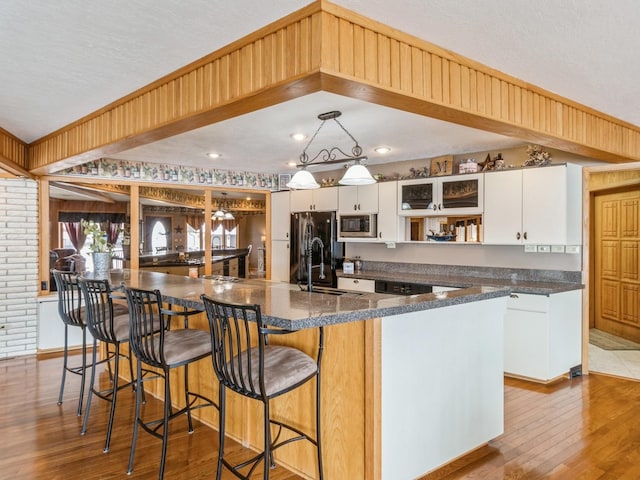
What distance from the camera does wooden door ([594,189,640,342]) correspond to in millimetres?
5871

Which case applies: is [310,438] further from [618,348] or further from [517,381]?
[618,348]

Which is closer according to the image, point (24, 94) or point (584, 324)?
point (24, 94)

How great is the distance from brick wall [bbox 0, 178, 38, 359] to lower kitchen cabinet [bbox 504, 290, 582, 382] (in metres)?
5.25

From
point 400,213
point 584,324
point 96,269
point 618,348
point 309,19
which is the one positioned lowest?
point 618,348

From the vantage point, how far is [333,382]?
2.37 m

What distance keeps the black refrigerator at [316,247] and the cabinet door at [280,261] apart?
0.13 metres

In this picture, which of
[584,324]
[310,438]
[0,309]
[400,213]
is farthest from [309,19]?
[0,309]

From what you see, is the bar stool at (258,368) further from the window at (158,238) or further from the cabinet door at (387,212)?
the window at (158,238)

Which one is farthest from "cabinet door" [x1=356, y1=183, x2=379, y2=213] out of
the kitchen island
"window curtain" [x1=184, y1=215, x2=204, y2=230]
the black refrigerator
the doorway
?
the kitchen island

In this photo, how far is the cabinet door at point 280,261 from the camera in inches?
259

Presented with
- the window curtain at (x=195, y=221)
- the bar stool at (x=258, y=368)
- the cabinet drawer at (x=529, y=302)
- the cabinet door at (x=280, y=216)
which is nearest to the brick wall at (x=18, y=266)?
the window curtain at (x=195, y=221)

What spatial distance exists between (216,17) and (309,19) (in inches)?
16.5

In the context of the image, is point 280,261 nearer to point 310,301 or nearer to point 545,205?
point 545,205

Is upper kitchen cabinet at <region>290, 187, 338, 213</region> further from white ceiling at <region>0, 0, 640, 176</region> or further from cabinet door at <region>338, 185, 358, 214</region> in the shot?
white ceiling at <region>0, 0, 640, 176</region>
